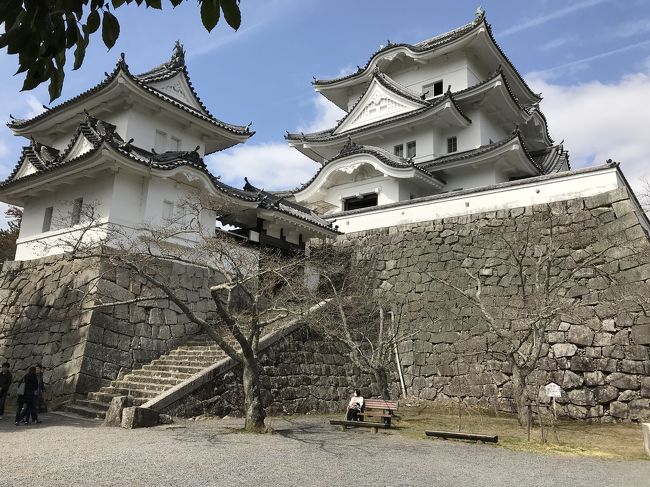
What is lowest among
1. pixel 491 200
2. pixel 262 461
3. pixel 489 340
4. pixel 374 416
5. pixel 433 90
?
pixel 262 461

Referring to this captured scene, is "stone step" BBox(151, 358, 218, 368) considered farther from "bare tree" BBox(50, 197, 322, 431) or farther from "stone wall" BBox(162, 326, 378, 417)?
"stone wall" BBox(162, 326, 378, 417)

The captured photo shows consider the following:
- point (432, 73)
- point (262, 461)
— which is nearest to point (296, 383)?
point (262, 461)

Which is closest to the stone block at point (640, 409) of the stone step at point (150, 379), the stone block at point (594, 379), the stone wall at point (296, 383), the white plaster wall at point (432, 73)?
the stone block at point (594, 379)

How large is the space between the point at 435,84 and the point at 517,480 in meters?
18.4

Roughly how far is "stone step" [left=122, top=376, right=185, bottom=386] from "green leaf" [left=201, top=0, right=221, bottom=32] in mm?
8972

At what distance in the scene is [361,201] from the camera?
61.9 feet

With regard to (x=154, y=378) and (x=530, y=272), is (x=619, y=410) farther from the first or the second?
(x=154, y=378)

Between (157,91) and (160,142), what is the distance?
4.86ft

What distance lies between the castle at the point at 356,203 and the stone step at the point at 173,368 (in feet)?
1.23

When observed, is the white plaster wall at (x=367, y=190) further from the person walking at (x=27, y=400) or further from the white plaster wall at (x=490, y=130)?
the person walking at (x=27, y=400)

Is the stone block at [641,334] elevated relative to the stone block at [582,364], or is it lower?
elevated

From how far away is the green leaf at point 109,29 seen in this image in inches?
75.7

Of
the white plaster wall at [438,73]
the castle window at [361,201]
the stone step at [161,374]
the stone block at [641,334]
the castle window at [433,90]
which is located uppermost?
the white plaster wall at [438,73]

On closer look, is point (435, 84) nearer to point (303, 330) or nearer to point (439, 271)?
point (439, 271)
